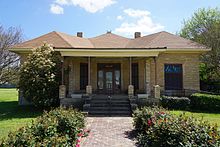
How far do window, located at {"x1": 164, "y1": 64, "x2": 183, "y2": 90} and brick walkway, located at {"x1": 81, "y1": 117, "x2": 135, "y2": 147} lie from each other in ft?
29.2

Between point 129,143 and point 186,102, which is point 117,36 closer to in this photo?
point 186,102

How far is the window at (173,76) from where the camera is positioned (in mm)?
21141

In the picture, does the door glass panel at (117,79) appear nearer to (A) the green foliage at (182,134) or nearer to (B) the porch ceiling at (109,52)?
(B) the porch ceiling at (109,52)

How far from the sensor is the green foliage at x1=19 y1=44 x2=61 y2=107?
54.9ft

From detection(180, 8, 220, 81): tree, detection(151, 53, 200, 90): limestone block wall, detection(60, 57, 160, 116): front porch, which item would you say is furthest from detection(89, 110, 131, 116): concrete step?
detection(180, 8, 220, 81): tree

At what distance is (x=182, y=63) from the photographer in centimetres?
2114

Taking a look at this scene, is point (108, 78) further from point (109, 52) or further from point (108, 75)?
point (109, 52)

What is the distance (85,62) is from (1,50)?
11818mm

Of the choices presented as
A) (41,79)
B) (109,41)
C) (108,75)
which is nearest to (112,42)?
(109,41)

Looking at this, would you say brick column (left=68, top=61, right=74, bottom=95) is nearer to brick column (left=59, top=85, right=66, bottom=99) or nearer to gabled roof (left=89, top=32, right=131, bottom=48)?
brick column (left=59, top=85, right=66, bottom=99)

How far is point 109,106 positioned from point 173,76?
280 inches

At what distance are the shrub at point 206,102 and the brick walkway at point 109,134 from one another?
7223mm

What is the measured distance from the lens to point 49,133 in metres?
6.93

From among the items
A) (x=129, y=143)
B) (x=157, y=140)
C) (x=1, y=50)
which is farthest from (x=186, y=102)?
(x=1, y=50)
